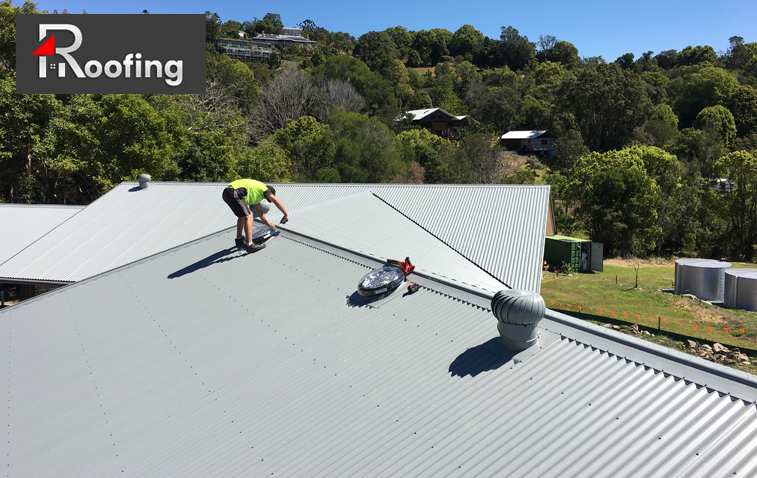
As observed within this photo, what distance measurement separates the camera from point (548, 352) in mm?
6207

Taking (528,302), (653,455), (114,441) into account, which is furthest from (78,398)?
(653,455)

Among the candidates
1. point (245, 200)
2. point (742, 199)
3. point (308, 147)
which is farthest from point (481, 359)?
point (308, 147)

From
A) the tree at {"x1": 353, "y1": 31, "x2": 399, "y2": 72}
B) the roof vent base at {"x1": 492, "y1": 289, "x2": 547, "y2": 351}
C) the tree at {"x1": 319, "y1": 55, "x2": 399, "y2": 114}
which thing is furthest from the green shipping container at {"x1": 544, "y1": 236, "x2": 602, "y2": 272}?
the tree at {"x1": 353, "y1": 31, "x2": 399, "y2": 72}

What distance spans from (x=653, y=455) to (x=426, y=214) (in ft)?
43.9

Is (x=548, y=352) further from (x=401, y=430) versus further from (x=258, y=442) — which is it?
(x=258, y=442)

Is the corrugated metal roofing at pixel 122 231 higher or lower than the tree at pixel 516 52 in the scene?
lower

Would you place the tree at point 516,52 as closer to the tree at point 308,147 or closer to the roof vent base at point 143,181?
the tree at point 308,147

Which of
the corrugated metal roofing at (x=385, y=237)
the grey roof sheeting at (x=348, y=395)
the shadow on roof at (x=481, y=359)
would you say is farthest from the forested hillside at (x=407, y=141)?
the shadow on roof at (x=481, y=359)

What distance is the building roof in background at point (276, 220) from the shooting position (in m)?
14.9

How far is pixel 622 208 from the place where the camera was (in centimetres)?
3353

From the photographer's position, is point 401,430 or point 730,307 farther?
point 730,307

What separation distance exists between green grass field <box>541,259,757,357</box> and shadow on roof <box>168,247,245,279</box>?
12943mm

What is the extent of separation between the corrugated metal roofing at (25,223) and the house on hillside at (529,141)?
60631 millimetres

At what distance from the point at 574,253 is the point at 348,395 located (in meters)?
25.4
